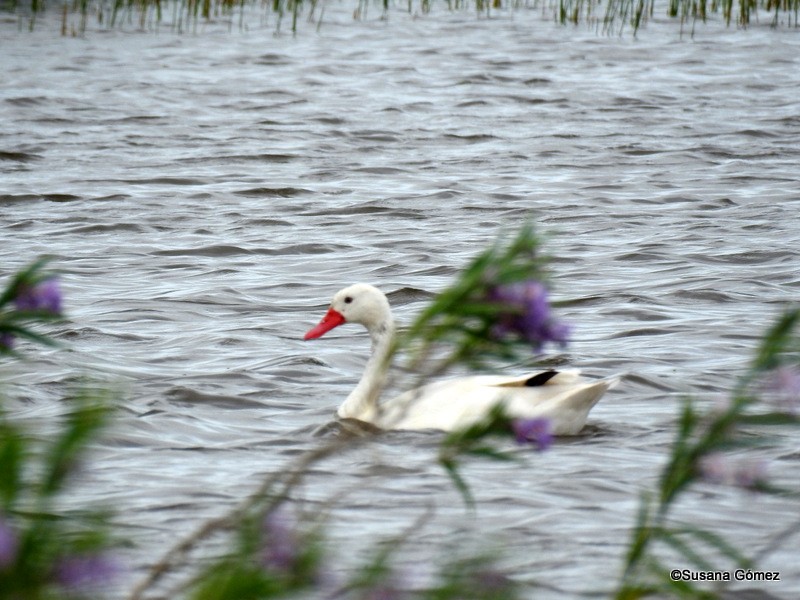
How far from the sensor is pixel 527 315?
2.14 metres

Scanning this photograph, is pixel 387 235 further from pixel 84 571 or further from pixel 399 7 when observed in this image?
pixel 399 7

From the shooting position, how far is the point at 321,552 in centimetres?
203

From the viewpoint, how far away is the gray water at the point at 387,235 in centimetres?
472

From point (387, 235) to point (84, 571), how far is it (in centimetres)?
785

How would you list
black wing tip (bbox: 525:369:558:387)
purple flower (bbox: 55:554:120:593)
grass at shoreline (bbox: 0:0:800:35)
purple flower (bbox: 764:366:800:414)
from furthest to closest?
1. grass at shoreline (bbox: 0:0:800:35)
2. black wing tip (bbox: 525:369:558:387)
3. purple flower (bbox: 764:366:800:414)
4. purple flower (bbox: 55:554:120:593)

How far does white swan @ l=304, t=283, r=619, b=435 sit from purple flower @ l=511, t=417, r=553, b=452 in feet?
9.04

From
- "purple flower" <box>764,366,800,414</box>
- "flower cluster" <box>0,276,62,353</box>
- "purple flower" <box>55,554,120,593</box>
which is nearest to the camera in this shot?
"purple flower" <box>55,554,120,593</box>

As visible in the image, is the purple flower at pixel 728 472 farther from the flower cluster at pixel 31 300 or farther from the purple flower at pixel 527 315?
the flower cluster at pixel 31 300

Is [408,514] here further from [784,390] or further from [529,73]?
[529,73]

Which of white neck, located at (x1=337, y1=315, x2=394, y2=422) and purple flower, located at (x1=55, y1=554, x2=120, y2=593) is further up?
purple flower, located at (x1=55, y1=554, x2=120, y2=593)

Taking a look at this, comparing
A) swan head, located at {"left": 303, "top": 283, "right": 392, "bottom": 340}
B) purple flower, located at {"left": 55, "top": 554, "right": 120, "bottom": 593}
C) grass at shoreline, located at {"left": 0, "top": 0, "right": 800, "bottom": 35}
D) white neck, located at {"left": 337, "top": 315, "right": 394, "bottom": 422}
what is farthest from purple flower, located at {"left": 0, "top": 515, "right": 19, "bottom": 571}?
grass at shoreline, located at {"left": 0, "top": 0, "right": 800, "bottom": 35}

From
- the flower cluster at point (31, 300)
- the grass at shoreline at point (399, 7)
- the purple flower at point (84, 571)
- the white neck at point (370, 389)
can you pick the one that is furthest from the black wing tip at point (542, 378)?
the grass at shoreline at point (399, 7)

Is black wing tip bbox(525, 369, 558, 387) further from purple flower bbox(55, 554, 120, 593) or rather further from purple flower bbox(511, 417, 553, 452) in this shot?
purple flower bbox(55, 554, 120, 593)

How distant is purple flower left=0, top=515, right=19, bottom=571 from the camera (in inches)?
64.7
